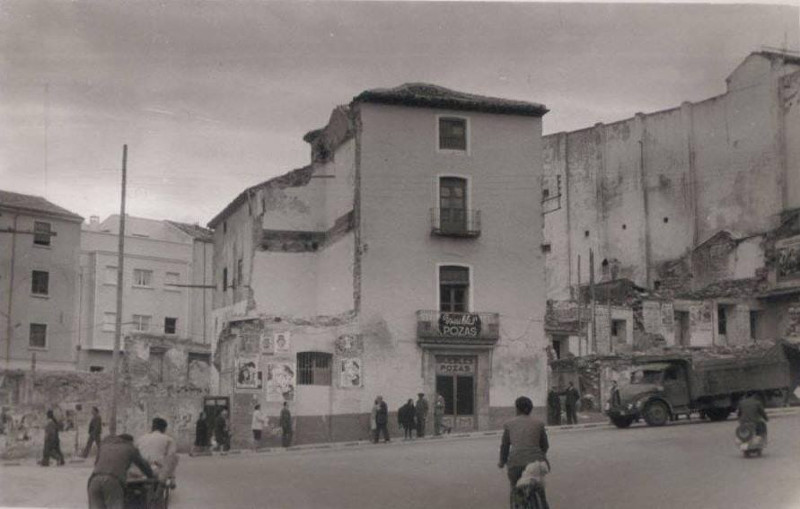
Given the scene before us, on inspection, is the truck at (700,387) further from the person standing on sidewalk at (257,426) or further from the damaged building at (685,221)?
the person standing on sidewalk at (257,426)

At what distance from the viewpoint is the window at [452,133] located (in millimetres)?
27781

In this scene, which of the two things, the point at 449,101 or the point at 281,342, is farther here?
the point at 449,101

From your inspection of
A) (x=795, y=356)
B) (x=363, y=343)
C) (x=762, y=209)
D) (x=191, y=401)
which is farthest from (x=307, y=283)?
(x=762, y=209)

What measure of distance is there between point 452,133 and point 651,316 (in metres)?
17.8

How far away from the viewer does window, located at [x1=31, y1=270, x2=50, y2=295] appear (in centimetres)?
2283

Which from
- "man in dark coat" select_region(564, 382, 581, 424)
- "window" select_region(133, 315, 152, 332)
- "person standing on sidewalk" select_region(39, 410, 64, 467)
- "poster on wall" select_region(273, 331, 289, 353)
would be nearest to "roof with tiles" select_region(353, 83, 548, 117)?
"poster on wall" select_region(273, 331, 289, 353)

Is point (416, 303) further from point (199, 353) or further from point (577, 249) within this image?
point (577, 249)

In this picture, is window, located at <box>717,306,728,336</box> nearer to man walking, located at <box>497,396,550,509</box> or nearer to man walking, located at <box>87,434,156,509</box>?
man walking, located at <box>497,396,550,509</box>

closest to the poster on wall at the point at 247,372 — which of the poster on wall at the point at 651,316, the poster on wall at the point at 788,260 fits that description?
the poster on wall at the point at 788,260

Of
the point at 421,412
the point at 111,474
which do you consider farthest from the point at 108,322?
the point at 111,474

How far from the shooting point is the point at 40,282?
77.8 feet

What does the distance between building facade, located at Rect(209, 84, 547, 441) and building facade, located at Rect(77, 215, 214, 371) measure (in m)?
2.44

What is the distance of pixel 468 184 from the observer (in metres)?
28.1

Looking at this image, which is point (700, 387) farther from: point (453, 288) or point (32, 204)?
point (32, 204)
